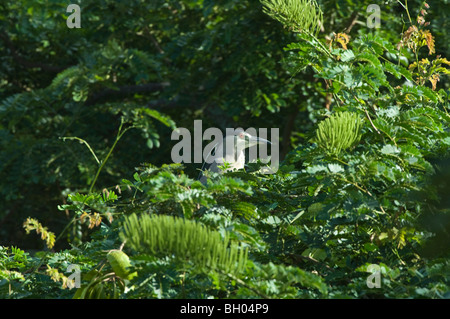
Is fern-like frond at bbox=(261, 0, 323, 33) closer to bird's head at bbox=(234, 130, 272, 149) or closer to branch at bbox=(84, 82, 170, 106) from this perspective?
bird's head at bbox=(234, 130, 272, 149)

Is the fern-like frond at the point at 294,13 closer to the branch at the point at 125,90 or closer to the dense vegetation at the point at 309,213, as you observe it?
the dense vegetation at the point at 309,213

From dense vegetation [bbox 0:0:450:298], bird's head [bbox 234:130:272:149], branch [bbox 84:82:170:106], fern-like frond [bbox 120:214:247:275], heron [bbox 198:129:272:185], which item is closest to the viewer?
fern-like frond [bbox 120:214:247:275]

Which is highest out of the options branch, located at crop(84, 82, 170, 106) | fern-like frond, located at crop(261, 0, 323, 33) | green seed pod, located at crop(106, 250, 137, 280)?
branch, located at crop(84, 82, 170, 106)

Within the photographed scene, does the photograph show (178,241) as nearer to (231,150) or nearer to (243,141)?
(231,150)

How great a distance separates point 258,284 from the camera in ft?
4.83

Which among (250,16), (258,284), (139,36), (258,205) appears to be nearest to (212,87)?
(250,16)

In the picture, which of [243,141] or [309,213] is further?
[243,141]

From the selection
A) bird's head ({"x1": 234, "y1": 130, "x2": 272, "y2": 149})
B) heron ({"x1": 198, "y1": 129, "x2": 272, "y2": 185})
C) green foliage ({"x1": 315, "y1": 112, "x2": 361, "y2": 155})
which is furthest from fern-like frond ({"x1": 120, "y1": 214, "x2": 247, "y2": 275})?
bird's head ({"x1": 234, "y1": 130, "x2": 272, "y2": 149})

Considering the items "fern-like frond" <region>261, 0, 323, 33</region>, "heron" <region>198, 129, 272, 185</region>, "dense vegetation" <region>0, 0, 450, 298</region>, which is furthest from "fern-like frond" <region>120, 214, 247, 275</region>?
"heron" <region>198, 129, 272, 185</region>

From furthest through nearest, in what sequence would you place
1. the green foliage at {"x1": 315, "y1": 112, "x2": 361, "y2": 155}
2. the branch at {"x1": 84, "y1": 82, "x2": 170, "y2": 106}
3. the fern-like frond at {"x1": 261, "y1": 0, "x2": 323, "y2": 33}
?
the branch at {"x1": 84, "y1": 82, "x2": 170, "y2": 106} → the fern-like frond at {"x1": 261, "y1": 0, "x2": 323, "y2": 33} → the green foliage at {"x1": 315, "y1": 112, "x2": 361, "y2": 155}

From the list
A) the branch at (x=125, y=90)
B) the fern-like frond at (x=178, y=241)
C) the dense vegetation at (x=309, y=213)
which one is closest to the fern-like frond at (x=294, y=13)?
the dense vegetation at (x=309, y=213)

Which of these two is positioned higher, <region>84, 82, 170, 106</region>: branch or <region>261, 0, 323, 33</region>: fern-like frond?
<region>84, 82, 170, 106</region>: branch

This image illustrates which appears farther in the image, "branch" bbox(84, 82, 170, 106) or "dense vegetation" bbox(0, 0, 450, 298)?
"branch" bbox(84, 82, 170, 106)

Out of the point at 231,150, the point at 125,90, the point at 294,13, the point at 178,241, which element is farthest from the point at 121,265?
the point at 125,90
